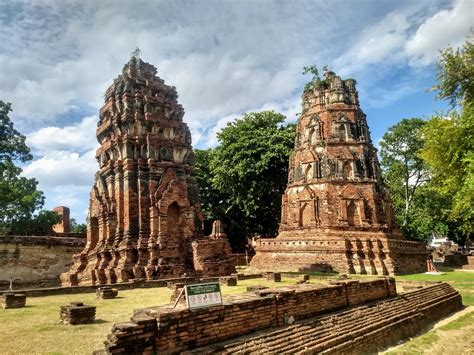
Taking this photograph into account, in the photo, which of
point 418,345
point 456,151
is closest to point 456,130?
point 456,151

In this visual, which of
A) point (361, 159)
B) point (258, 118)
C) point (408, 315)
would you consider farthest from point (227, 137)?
point (408, 315)

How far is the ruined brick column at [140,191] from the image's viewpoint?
18312mm

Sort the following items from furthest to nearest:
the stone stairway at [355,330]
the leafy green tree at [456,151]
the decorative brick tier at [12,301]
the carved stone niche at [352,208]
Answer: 1. the carved stone niche at [352,208]
2. the leafy green tree at [456,151]
3. the decorative brick tier at [12,301]
4. the stone stairway at [355,330]

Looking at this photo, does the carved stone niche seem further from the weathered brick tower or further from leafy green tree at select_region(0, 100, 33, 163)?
leafy green tree at select_region(0, 100, 33, 163)

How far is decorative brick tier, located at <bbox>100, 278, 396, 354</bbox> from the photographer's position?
5.90 metres

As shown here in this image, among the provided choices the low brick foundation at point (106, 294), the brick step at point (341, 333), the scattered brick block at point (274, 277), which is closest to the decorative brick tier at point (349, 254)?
the scattered brick block at point (274, 277)

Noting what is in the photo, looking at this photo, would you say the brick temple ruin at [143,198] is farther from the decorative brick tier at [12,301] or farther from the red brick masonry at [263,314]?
the red brick masonry at [263,314]

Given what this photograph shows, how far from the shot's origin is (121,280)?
17.2 meters

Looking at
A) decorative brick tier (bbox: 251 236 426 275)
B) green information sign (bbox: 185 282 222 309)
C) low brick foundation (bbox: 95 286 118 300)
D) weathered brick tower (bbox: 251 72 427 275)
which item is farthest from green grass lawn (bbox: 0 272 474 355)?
weathered brick tower (bbox: 251 72 427 275)

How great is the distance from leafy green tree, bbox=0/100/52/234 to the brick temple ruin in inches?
259

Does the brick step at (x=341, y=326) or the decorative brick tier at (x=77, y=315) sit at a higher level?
the decorative brick tier at (x=77, y=315)

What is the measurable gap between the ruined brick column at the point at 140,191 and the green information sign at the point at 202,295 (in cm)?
1130

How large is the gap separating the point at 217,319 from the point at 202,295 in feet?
1.75

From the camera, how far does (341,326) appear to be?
862 centimetres
